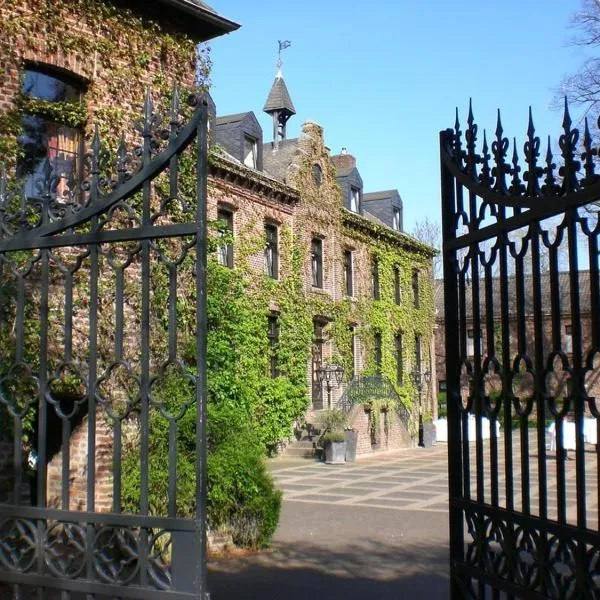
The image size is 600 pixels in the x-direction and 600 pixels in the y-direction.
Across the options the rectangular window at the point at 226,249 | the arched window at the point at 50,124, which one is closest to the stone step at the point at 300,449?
the rectangular window at the point at 226,249

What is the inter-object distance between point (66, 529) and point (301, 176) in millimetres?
23226

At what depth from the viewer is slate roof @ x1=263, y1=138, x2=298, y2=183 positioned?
26.9 meters

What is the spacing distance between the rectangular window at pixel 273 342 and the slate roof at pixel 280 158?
479cm

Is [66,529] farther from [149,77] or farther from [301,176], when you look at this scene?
[301,176]

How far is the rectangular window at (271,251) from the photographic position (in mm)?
25141

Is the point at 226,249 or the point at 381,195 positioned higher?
the point at 381,195

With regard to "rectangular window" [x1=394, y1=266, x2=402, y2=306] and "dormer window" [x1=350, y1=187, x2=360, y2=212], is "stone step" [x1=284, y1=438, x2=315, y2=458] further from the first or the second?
"dormer window" [x1=350, y1=187, x2=360, y2=212]

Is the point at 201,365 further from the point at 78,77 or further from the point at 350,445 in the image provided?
the point at 350,445

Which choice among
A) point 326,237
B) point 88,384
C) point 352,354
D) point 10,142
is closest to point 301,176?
point 326,237

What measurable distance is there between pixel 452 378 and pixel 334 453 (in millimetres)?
19009

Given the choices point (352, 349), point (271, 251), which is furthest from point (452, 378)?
point (352, 349)

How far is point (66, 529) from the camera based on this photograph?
173 inches

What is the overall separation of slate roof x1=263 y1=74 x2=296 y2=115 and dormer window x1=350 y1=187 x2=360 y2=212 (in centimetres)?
390

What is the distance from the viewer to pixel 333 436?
23172 mm
